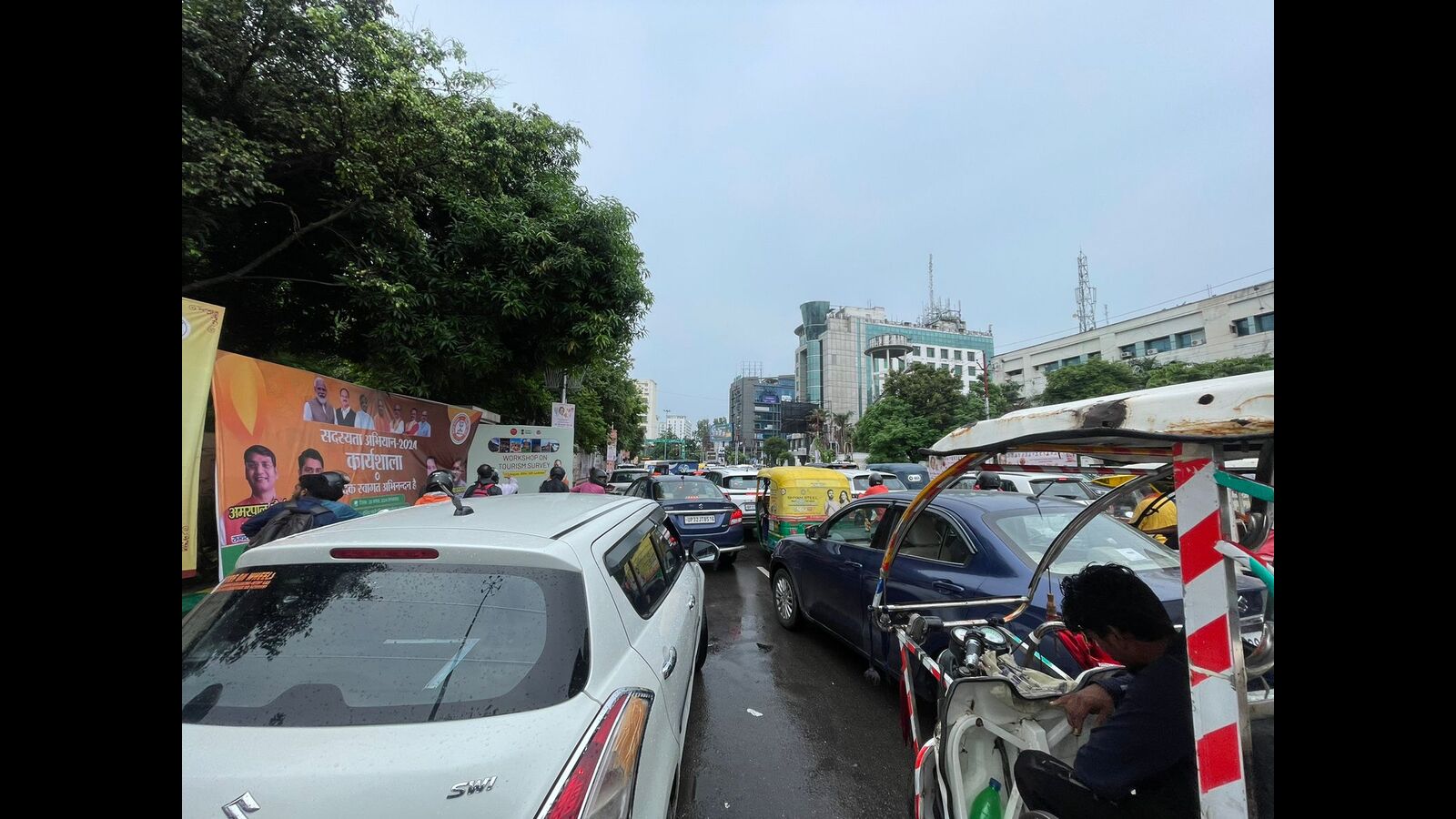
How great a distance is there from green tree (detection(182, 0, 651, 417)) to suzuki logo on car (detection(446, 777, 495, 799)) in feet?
17.6

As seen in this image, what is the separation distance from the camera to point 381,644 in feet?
4.87

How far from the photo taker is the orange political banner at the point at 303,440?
186 inches

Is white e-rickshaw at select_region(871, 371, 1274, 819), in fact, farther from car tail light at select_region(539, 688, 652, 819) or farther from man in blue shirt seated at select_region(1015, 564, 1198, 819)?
car tail light at select_region(539, 688, 652, 819)

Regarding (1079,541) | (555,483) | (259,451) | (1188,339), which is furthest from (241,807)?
(1188,339)

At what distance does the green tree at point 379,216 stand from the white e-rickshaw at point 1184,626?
6138 mm

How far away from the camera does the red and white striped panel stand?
1.15 meters

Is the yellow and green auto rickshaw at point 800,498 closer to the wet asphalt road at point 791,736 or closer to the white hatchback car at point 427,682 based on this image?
the wet asphalt road at point 791,736

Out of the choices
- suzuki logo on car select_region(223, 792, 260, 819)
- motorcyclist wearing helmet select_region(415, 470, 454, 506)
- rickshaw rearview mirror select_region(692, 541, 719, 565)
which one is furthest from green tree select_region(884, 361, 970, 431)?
suzuki logo on car select_region(223, 792, 260, 819)
